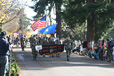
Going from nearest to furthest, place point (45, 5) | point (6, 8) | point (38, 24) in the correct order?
point (6, 8) < point (38, 24) < point (45, 5)

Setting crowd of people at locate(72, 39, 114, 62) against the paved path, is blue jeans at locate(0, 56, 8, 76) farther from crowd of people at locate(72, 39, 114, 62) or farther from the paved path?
crowd of people at locate(72, 39, 114, 62)

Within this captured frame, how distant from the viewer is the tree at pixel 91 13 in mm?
23125

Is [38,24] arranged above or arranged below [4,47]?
above

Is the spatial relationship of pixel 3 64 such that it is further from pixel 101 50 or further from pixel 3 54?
pixel 101 50

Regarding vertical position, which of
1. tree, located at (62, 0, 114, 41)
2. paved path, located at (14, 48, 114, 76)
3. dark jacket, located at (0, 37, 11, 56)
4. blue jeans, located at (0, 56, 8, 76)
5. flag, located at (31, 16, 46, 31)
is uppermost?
tree, located at (62, 0, 114, 41)

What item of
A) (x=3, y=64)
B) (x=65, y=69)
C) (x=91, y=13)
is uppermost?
(x=91, y=13)

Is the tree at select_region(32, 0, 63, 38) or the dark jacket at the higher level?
the tree at select_region(32, 0, 63, 38)

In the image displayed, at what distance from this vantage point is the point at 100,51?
18.8 meters

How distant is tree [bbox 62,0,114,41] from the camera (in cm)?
2312

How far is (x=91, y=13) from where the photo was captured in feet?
79.7

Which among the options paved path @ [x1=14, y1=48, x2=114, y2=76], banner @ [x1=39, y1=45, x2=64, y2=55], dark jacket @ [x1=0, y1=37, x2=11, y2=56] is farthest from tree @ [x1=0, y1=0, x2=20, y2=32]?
banner @ [x1=39, y1=45, x2=64, y2=55]

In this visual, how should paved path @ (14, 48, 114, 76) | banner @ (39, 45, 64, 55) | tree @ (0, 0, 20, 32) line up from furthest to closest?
banner @ (39, 45, 64, 55)
tree @ (0, 0, 20, 32)
paved path @ (14, 48, 114, 76)

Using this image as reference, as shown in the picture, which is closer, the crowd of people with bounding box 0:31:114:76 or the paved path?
the crowd of people with bounding box 0:31:114:76

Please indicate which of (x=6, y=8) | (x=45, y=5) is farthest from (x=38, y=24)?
(x=45, y=5)
